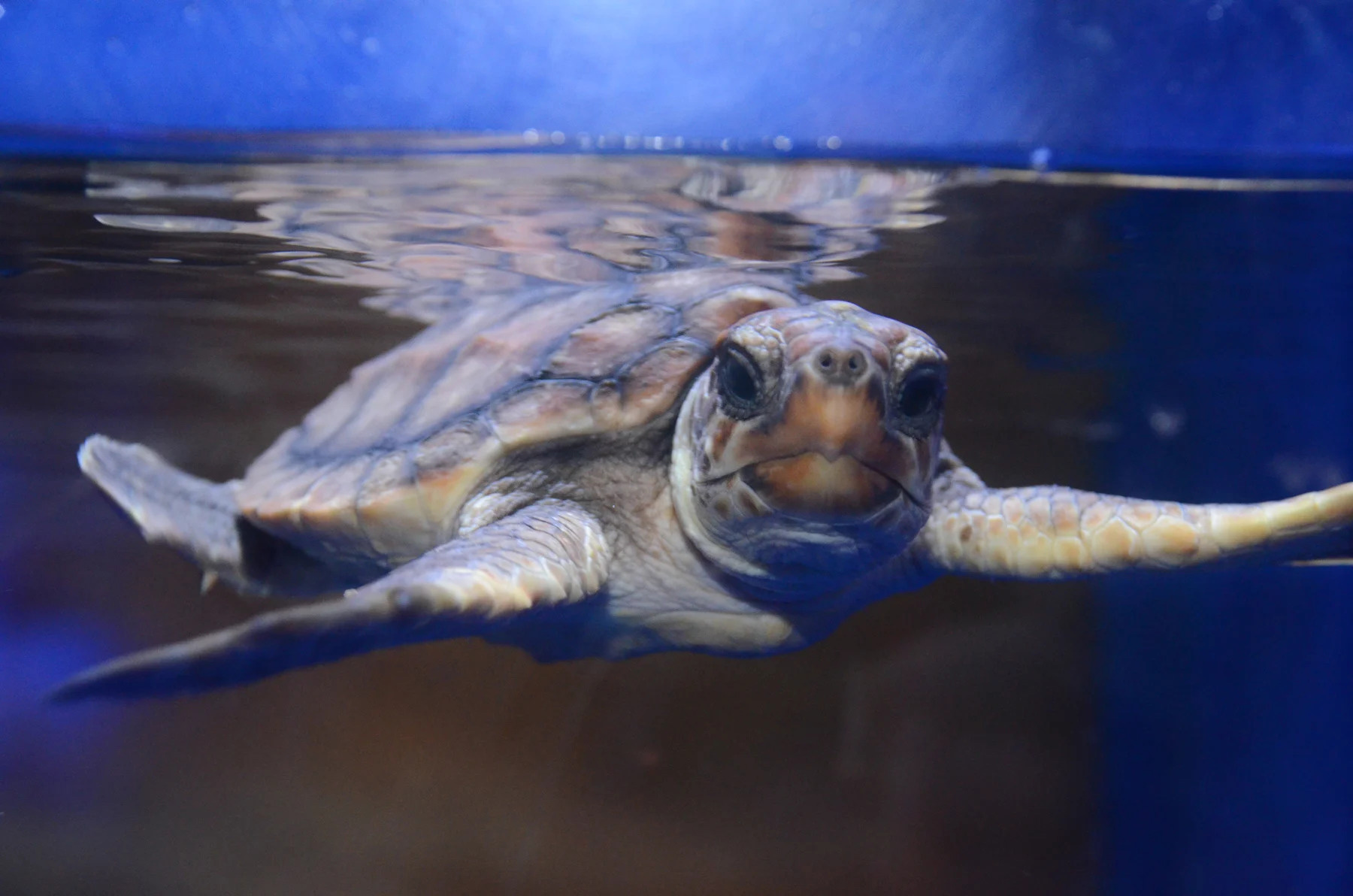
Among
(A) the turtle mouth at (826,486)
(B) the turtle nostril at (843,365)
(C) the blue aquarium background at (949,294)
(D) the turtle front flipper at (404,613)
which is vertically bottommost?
(D) the turtle front flipper at (404,613)

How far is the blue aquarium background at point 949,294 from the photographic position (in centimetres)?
269

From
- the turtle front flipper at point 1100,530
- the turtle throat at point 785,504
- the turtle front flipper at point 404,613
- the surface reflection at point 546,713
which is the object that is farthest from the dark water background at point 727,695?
the turtle front flipper at point 404,613

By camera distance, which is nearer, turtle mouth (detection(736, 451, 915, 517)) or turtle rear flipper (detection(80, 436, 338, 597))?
turtle mouth (detection(736, 451, 915, 517))

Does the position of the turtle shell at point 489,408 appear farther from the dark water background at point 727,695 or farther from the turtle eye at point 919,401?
Answer: the dark water background at point 727,695

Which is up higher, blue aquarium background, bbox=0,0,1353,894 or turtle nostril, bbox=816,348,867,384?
blue aquarium background, bbox=0,0,1353,894

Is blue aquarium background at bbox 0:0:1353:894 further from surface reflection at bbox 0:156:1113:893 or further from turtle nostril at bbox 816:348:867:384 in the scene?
turtle nostril at bbox 816:348:867:384

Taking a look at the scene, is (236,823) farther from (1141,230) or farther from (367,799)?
(1141,230)

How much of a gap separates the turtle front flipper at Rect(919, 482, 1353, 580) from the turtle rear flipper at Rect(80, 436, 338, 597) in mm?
2554

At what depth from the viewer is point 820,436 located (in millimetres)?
1862

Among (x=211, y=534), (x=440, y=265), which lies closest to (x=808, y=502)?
(x=211, y=534)

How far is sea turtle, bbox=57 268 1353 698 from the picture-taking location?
1.88 meters

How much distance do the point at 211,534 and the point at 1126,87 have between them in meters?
3.86

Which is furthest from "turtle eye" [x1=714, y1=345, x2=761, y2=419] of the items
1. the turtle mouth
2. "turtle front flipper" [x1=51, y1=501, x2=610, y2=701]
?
"turtle front flipper" [x1=51, y1=501, x2=610, y2=701]

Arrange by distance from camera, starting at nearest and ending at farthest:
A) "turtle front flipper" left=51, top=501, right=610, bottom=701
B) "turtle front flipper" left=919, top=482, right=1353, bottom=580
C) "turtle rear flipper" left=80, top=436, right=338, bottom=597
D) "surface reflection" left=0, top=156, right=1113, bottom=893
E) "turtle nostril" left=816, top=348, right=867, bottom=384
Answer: "turtle front flipper" left=51, top=501, right=610, bottom=701 < "turtle nostril" left=816, top=348, right=867, bottom=384 < "turtle front flipper" left=919, top=482, right=1353, bottom=580 < "turtle rear flipper" left=80, top=436, right=338, bottom=597 < "surface reflection" left=0, top=156, right=1113, bottom=893
